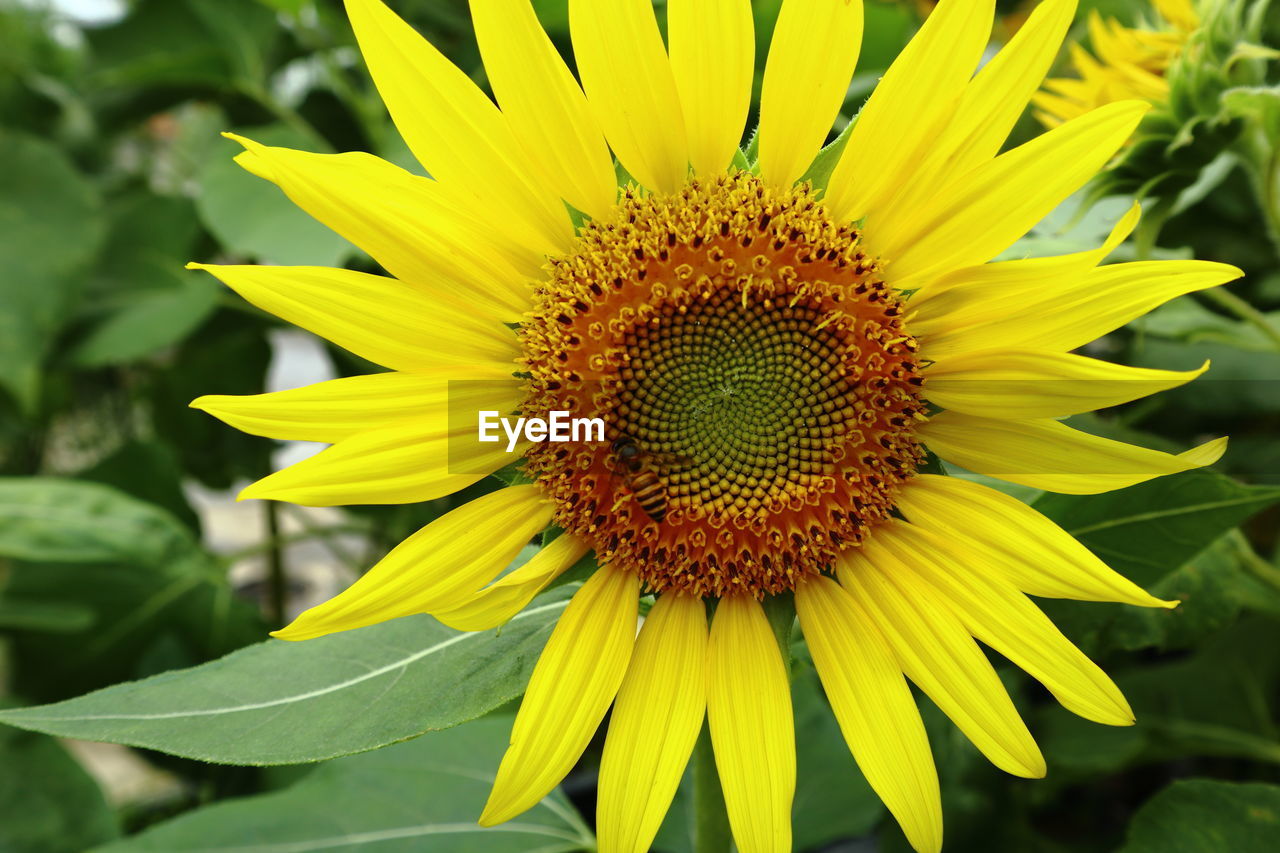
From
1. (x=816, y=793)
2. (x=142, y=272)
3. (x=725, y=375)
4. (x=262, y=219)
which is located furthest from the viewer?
(x=142, y=272)

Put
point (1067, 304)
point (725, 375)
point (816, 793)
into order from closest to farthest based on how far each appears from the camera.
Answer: point (1067, 304) < point (725, 375) < point (816, 793)

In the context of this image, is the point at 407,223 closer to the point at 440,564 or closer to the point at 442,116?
the point at 442,116

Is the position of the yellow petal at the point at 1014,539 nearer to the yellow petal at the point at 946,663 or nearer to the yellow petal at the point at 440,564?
the yellow petal at the point at 946,663

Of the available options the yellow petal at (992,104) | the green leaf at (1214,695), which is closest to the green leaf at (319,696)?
the yellow petal at (992,104)

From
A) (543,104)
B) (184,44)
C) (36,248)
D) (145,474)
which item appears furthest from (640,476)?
(184,44)

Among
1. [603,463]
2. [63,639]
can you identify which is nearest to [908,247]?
[603,463]

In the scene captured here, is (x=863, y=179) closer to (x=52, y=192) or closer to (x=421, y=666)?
(x=421, y=666)

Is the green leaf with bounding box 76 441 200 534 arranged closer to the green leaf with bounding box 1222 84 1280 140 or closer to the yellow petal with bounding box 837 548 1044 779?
the yellow petal with bounding box 837 548 1044 779

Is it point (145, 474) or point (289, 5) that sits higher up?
point (289, 5)
